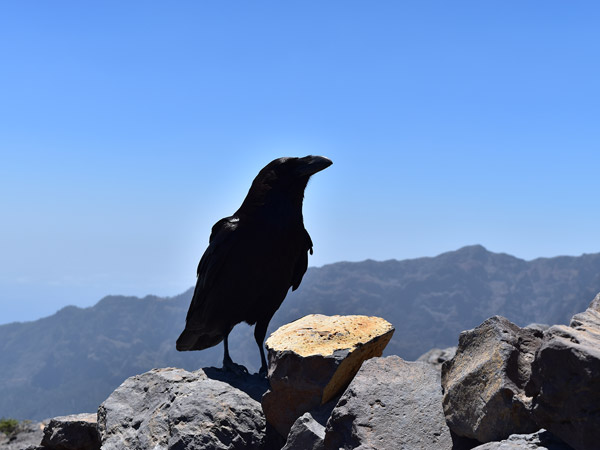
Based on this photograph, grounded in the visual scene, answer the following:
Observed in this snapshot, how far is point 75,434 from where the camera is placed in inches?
283

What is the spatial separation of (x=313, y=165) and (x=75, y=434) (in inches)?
163

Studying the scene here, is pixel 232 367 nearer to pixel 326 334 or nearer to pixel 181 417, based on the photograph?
pixel 181 417

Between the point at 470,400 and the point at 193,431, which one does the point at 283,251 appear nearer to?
the point at 193,431

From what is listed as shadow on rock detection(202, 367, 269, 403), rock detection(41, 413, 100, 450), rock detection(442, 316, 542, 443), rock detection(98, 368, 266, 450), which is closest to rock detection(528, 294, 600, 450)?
rock detection(442, 316, 542, 443)

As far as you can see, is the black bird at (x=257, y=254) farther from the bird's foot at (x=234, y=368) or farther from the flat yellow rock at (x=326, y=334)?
the flat yellow rock at (x=326, y=334)

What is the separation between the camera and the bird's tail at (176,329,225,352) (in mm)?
7809

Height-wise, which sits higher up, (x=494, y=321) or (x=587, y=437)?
(x=494, y=321)

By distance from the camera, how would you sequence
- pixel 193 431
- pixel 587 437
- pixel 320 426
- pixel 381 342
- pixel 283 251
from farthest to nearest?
pixel 283 251 → pixel 381 342 → pixel 193 431 → pixel 320 426 → pixel 587 437

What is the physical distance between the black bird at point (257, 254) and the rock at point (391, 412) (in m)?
2.19

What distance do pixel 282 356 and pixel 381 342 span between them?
3.62 feet

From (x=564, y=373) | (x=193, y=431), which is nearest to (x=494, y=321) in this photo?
(x=564, y=373)

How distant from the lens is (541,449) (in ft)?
12.8

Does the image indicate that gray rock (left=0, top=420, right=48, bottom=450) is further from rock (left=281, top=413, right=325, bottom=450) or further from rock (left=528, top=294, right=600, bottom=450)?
rock (left=528, top=294, right=600, bottom=450)

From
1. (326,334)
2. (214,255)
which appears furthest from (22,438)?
(326,334)
